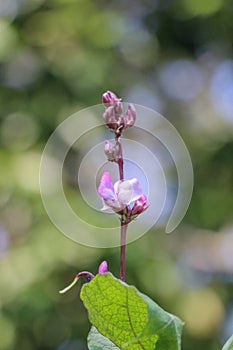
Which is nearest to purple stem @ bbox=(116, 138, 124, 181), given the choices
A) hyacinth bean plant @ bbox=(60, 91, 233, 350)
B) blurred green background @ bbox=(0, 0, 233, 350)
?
hyacinth bean plant @ bbox=(60, 91, 233, 350)

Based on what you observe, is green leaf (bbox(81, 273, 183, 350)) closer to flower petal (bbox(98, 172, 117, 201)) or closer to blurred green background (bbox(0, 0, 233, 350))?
flower petal (bbox(98, 172, 117, 201))

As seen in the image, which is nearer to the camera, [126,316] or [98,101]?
[126,316]

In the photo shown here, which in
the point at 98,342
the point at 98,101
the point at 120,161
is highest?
the point at 98,101

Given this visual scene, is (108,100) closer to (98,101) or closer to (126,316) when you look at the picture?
(126,316)

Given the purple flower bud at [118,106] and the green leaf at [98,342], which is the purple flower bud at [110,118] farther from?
the green leaf at [98,342]

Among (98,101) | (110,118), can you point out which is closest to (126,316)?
(110,118)

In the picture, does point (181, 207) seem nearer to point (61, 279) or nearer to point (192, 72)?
point (61, 279)

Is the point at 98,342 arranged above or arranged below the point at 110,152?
below

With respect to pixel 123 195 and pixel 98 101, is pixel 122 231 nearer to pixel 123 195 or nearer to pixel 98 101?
pixel 123 195
